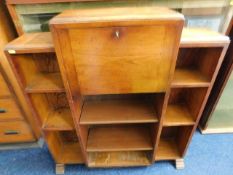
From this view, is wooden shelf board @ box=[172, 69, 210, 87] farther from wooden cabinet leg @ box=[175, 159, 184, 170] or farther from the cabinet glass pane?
wooden cabinet leg @ box=[175, 159, 184, 170]

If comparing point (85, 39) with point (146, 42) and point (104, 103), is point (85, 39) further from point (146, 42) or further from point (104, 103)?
point (104, 103)

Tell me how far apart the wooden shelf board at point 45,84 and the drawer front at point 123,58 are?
160mm

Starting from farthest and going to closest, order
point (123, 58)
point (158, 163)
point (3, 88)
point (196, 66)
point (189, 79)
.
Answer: point (158, 163) → point (3, 88) → point (196, 66) → point (189, 79) → point (123, 58)

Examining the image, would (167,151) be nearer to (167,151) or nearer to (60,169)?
(167,151)

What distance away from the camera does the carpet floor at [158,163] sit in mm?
1336

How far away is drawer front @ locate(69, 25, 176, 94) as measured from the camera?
2.25 feet

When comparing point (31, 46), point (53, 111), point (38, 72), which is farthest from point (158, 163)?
point (31, 46)

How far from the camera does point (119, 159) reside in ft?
4.36

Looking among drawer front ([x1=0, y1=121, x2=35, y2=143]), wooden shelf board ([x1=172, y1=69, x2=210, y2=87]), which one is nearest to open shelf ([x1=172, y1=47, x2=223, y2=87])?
wooden shelf board ([x1=172, y1=69, x2=210, y2=87])

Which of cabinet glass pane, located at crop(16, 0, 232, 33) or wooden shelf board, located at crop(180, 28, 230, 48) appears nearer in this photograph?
wooden shelf board, located at crop(180, 28, 230, 48)

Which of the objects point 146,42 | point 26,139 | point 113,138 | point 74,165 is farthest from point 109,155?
point 146,42

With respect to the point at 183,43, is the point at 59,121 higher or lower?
lower

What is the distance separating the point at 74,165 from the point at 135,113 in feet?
2.46

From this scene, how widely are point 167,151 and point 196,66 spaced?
73cm
